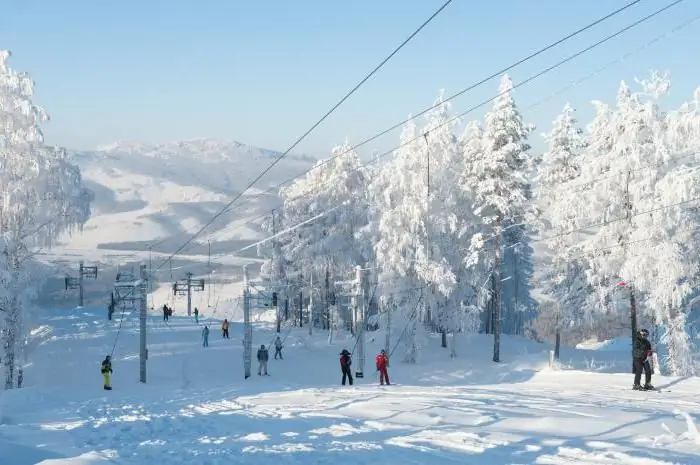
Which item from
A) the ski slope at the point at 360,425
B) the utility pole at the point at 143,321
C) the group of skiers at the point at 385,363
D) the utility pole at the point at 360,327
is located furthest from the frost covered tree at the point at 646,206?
the utility pole at the point at 143,321

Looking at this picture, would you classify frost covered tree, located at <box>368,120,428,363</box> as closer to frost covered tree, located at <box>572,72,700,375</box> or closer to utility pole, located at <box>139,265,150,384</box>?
frost covered tree, located at <box>572,72,700,375</box>

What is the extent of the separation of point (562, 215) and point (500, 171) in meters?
4.31

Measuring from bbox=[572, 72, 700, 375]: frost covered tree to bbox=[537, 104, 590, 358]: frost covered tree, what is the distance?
2.62 meters

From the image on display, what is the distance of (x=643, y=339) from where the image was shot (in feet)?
68.6

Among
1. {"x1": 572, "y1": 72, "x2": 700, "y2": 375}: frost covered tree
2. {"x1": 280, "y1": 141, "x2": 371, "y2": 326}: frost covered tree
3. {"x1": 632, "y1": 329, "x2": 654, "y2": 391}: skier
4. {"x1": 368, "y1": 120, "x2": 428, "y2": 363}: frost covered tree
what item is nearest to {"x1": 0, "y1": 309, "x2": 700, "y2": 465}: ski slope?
{"x1": 632, "y1": 329, "x2": 654, "y2": 391}: skier

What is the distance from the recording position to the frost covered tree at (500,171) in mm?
39938

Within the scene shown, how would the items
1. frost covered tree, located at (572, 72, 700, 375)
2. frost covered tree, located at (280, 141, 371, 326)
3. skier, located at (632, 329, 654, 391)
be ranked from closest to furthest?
skier, located at (632, 329, 654, 391) < frost covered tree, located at (572, 72, 700, 375) < frost covered tree, located at (280, 141, 371, 326)

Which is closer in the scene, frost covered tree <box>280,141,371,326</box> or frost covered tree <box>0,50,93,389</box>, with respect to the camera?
frost covered tree <box>0,50,93,389</box>

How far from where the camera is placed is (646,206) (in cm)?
3183

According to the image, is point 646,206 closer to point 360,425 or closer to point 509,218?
point 509,218

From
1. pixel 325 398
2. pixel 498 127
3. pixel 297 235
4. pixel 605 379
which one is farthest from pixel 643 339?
pixel 297 235

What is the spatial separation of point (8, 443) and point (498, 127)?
32.5 metres

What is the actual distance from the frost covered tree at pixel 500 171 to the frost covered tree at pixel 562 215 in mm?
2306

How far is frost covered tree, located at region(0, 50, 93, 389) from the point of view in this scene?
31266 millimetres
